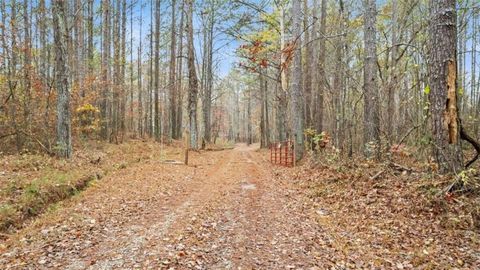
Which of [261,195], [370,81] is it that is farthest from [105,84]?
[370,81]

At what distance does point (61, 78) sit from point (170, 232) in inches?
300

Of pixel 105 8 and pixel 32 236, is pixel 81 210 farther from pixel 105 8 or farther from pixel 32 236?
pixel 105 8

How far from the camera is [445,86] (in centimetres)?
559

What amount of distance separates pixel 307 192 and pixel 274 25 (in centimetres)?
1143

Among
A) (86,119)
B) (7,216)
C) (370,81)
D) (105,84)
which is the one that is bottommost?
(7,216)

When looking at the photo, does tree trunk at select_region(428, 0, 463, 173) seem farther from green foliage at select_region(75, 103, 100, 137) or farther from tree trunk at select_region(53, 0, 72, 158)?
green foliage at select_region(75, 103, 100, 137)

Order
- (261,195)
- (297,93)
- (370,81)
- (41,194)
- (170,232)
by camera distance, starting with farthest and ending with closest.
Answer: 1. (297,93)
2. (370,81)
3. (261,195)
4. (41,194)
5. (170,232)

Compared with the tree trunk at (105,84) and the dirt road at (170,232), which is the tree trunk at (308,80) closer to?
the dirt road at (170,232)

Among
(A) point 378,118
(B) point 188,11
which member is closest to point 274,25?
(B) point 188,11

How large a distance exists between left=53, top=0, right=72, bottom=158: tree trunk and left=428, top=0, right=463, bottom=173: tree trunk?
10.0m

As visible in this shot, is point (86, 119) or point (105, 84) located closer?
point (86, 119)

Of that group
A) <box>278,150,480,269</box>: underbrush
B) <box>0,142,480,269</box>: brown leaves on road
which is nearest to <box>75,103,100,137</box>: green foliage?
<box>0,142,480,269</box>: brown leaves on road

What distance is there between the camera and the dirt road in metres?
4.16

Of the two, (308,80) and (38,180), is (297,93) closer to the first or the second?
(308,80)
